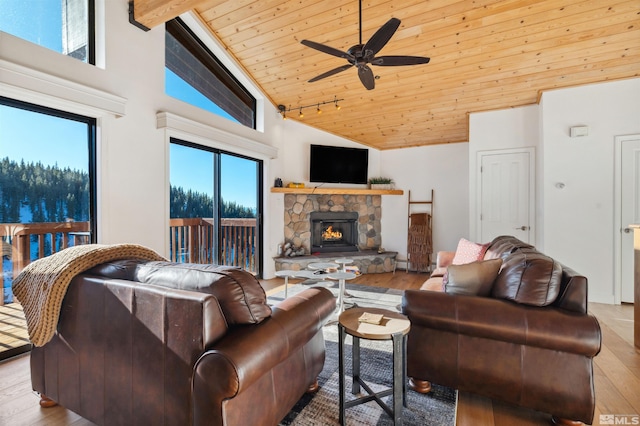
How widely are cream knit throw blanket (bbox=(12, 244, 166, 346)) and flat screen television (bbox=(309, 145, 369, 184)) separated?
14.1ft

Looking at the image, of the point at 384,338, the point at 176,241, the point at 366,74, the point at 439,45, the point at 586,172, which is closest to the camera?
the point at 384,338

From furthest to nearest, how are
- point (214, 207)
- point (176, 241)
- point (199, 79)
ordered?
point (214, 207) → point (199, 79) → point (176, 241)

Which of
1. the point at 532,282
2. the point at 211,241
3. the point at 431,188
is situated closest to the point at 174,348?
the point at 532,282

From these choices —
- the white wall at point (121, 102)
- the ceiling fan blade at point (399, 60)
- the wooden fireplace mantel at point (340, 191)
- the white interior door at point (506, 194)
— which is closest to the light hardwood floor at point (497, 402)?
the white wall at point (121, 102)

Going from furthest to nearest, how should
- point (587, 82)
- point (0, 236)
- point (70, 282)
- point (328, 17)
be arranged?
point (587, 82) < point (328, 17) < point (0, 236) < point (70, 282)

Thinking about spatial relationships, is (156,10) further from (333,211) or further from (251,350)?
(333,211)

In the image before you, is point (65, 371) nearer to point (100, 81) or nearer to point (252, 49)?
point (100, 81)

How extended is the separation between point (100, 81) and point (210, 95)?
159 centimetres

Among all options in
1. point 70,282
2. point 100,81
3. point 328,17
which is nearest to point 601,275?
point 328,17

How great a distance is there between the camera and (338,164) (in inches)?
234

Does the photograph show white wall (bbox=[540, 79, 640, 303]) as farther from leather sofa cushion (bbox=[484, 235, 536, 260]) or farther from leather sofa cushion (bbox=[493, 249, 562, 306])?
leather sofa cushion (bbox=[493, 249, 562, 306])

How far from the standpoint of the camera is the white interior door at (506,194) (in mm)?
4559

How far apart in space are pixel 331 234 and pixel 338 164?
138 cm

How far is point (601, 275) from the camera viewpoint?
390 centimetres
